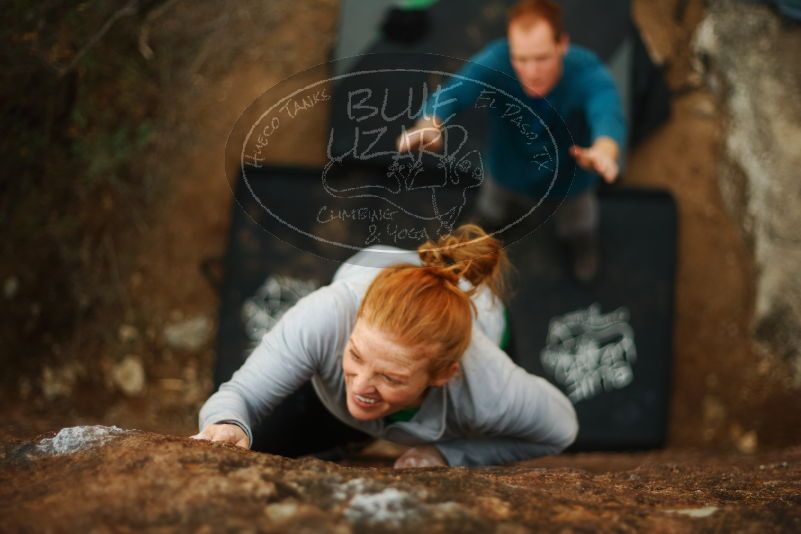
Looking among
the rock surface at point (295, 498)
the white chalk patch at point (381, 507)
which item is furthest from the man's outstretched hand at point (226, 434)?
the white chalk patch at point (381, 507)

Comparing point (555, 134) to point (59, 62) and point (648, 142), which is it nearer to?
point (59, 62)

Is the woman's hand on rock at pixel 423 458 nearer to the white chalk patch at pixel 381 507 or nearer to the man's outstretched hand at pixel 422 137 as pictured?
the white chalk patch at pixel 381 507

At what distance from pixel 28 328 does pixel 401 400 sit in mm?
1746

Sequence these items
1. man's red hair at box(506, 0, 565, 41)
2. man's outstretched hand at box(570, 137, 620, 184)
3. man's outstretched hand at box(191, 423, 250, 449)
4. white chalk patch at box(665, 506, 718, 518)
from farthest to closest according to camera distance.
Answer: man's red hair at box(506, 0, 565, 41), man's outstretched hand at box(570, 137, 620, 184), man's outstretched hand at box(191, 423, 250, 449), white chalk patch at box(665, 506, 718, 518)

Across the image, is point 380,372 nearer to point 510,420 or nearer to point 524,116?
point 510,420

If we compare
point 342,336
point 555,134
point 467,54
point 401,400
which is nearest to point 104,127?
point 467,54

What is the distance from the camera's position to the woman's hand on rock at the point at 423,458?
178 cm

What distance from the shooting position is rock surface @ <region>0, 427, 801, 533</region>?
3.68 feet

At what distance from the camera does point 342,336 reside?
167 centimetres

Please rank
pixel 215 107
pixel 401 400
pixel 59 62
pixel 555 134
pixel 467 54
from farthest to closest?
pixel 215 107 → pixel 467 54 → pixel 59 62 → pixel 401 400 → pixel 555 134

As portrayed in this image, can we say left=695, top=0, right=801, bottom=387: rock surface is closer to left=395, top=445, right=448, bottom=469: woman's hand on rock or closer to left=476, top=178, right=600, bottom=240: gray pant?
left=476, top=178, right=600, bottom=240: gray pant

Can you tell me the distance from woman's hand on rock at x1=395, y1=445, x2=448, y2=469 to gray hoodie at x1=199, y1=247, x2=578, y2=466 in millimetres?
14

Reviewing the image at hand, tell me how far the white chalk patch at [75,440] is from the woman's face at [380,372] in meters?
0.44

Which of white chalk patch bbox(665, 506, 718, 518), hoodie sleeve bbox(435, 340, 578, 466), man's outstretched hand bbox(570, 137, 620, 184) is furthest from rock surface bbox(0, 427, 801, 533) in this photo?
man's outstretched hand bbox(570, 137, 620, 184)
